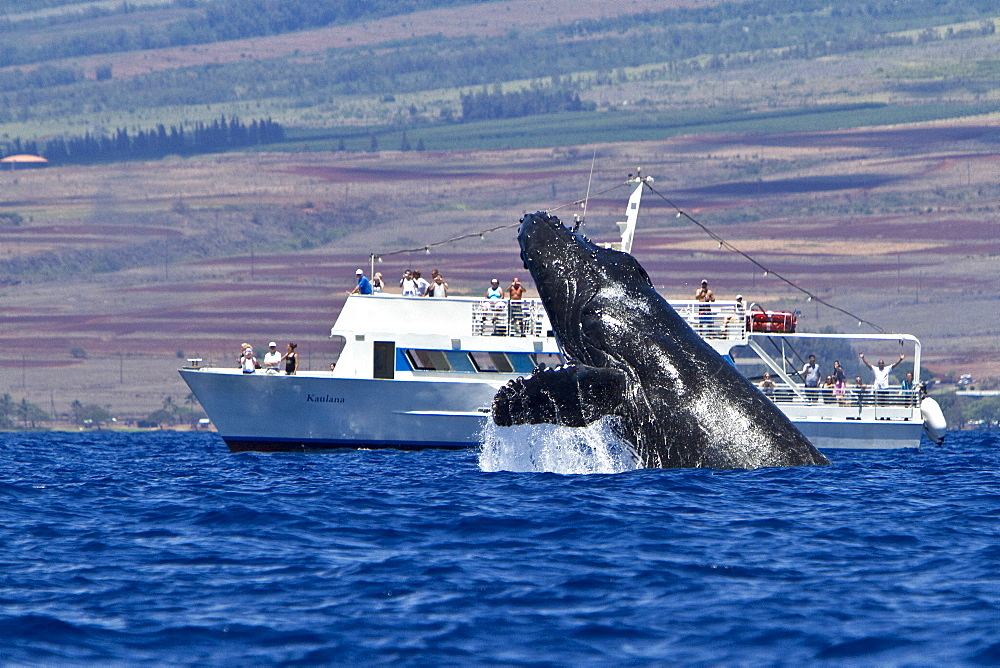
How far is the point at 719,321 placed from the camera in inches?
1575

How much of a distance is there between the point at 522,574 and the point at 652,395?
525 centimetres

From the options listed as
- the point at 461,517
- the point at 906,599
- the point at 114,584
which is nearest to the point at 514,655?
the point at 906,599

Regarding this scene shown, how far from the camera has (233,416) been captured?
38719mm

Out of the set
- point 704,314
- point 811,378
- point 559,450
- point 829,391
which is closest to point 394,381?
point 704,314

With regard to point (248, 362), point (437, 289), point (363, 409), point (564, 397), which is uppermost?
point (437, 289)

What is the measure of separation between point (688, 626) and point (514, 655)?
1.52 m

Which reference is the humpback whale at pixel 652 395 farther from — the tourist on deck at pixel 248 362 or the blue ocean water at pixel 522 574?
the tourist on deck at pixel 248 362

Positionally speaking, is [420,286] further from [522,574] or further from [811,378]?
[522,574]

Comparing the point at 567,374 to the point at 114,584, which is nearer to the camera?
the point at 114,584

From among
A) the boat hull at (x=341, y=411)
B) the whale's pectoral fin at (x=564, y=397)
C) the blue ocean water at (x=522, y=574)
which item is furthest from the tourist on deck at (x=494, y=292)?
the whale's pectoral fin at (x=564, y=397)

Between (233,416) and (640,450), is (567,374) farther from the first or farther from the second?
(233,416)

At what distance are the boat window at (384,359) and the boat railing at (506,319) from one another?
222 centimetres

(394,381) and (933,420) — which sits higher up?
(394,381)

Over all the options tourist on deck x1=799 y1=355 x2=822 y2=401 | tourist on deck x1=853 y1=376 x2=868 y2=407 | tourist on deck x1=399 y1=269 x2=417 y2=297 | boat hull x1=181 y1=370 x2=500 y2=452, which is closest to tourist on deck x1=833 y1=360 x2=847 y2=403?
tourist on deck x1=853 y1=376 x2=868 y2=407
